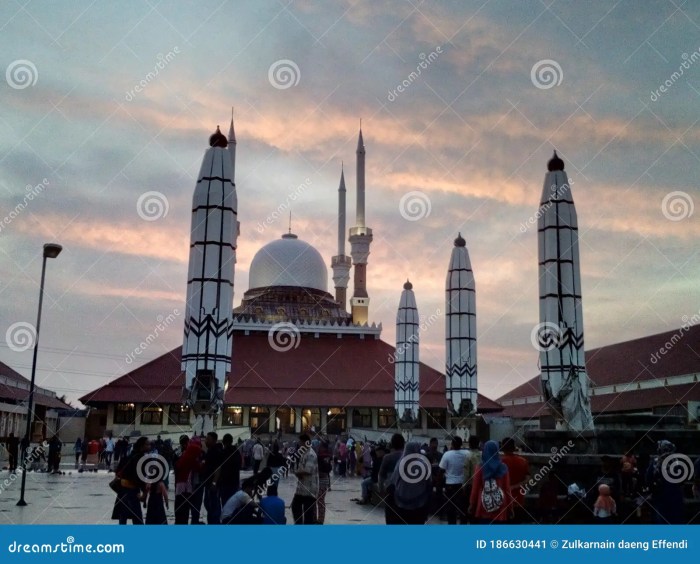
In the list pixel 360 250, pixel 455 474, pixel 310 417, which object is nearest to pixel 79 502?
pixel 455 474

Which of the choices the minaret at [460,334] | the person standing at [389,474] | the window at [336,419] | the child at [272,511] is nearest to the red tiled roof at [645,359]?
the minaret at [460,334]

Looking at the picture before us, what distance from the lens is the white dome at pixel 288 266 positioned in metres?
72.4

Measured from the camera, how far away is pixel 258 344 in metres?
61.7

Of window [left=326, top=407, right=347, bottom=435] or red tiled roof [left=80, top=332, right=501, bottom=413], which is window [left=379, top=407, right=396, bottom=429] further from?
window [left=326, top=407, right=347, bottom=435]

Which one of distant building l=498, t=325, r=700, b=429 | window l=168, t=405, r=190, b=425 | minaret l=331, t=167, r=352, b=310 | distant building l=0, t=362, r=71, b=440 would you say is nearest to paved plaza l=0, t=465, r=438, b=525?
distant building l=0, t=362, r=71, b=440

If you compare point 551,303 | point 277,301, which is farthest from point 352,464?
point 277,301

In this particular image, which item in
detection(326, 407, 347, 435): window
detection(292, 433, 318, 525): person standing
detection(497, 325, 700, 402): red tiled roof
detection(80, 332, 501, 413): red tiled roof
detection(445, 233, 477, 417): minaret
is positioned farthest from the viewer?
detection(326, 407, 347, 435): window

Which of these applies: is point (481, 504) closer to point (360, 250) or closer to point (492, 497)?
point (492, 497)

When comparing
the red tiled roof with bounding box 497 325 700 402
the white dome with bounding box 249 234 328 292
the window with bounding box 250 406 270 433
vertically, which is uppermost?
the white dome with bounding box 249 234 328 292

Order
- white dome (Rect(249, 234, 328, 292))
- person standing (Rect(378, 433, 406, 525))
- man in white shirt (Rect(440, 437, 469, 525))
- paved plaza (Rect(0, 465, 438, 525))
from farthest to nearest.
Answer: white dome (Rect(249, 234, 328, 292)) < paved plaza (Rect(0, 465, 438, 525)) < man in white shirt (Rect(440, 437, 469, 525)) < person standing (Rect(378, 433, 406, 525))

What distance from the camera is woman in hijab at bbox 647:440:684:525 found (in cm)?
1177

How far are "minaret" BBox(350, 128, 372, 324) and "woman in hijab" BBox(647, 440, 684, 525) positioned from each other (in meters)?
61.2

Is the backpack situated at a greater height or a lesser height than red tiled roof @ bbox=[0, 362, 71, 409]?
lesser

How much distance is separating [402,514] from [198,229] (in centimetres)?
1824
